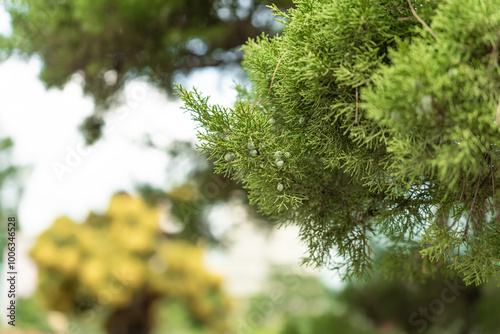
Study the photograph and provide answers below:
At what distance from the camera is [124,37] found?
1.48 metres

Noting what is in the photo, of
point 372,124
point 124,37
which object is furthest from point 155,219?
point 372,124

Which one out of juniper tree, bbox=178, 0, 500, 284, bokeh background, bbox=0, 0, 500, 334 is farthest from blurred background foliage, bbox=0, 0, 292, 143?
juniper tree, bbox=178, 0, 500, 284

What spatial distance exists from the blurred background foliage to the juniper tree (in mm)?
864

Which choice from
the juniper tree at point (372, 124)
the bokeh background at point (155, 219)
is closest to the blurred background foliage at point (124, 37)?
the bokeh background at point (155, 219)

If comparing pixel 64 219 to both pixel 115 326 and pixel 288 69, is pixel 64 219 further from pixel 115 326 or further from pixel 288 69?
pixel 288 69

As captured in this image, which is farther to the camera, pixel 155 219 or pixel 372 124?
pixel 155 219

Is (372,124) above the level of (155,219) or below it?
below

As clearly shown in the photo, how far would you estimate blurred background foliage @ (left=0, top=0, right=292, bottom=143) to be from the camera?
53.2 inches

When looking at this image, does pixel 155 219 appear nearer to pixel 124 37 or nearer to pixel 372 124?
pixel 124 37

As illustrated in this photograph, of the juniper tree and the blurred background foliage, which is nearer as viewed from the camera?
the juniper tree

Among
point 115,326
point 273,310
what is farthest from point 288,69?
point 273,310

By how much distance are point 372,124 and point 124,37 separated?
4.08 feet

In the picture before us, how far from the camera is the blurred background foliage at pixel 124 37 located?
135cm

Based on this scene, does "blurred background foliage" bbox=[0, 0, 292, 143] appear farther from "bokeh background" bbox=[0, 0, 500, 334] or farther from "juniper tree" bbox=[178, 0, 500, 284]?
"juniper tree" bbox=[178, 0, 500, 284]
